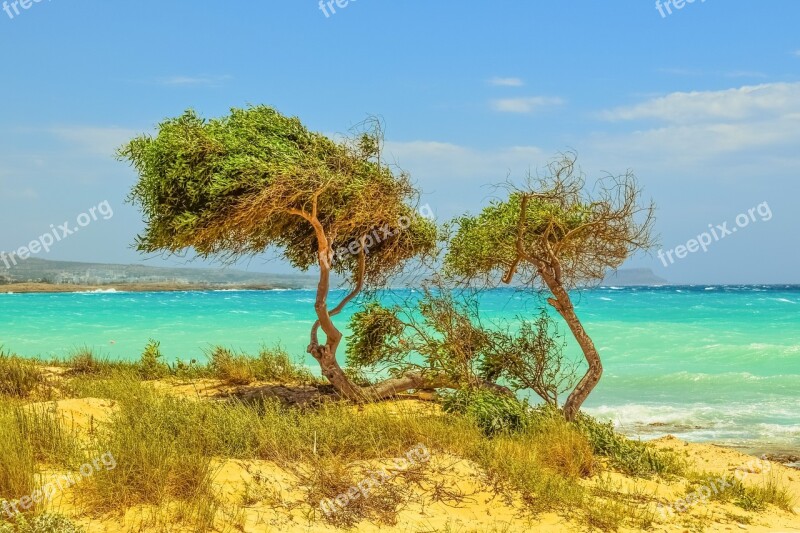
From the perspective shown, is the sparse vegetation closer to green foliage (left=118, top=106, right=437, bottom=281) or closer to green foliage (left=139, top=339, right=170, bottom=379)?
green foliage (left=118, top=106, right=437, bottom=281)

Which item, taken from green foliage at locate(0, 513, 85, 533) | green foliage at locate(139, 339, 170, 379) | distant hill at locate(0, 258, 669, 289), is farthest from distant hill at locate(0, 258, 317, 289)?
green foliage at locate(0, 513, 85, 533)

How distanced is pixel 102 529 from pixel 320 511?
1.87 m

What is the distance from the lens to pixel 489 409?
34.1 ft

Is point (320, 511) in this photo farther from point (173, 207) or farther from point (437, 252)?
point (437, 252)

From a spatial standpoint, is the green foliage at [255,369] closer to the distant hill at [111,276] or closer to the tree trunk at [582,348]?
the tree trunk at [582,348]

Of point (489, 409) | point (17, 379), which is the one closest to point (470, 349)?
point (489, 409)

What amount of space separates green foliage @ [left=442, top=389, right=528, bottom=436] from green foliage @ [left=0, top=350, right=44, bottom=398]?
695cm

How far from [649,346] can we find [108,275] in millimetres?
95288

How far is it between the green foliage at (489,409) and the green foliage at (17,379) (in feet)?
22.8

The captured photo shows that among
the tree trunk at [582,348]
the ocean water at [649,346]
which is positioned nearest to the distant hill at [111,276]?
the ocean water at [649,346]

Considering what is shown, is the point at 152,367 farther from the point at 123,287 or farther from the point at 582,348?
the point at 123,287

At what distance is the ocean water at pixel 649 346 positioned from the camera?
638 inches

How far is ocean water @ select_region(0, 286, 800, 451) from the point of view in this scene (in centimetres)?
1620

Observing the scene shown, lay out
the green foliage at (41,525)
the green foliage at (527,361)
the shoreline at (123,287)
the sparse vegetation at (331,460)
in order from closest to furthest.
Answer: the green foliage at (41,525)
the sparse vegetation at (331,460)
the green foliage at (527,361)
the shoreline at (123,287)
